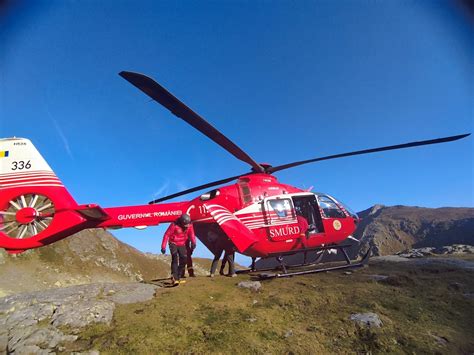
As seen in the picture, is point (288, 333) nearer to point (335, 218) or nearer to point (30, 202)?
point (335, 218)

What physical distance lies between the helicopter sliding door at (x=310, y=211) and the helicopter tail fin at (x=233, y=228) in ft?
9.14

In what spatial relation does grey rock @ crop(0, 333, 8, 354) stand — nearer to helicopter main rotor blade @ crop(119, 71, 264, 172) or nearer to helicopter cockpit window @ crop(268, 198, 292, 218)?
helicopter main rotor blade @ crop(119, 71, 264, 172)

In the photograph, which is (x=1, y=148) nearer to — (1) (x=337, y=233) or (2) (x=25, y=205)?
(2) (x=25, y=205)

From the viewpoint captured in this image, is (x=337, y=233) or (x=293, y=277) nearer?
(x=293, y=277)

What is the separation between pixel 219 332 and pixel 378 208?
114881mm

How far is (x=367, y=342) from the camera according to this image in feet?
18.3

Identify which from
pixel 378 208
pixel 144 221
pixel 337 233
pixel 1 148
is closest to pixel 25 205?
pixel 1 148

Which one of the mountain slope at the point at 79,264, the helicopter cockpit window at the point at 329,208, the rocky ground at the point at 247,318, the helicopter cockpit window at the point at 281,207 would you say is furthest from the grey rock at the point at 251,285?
the mountain slope at the point at 79,264

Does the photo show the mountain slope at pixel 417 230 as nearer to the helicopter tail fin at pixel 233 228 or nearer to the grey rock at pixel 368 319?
the helicopter tail fin at pixel 233 228

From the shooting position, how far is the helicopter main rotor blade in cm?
784

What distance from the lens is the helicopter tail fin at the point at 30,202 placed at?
10742 millimetres

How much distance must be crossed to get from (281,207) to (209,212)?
318 cm

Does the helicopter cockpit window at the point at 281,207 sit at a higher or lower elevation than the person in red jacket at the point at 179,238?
higher

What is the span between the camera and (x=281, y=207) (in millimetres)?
12227
